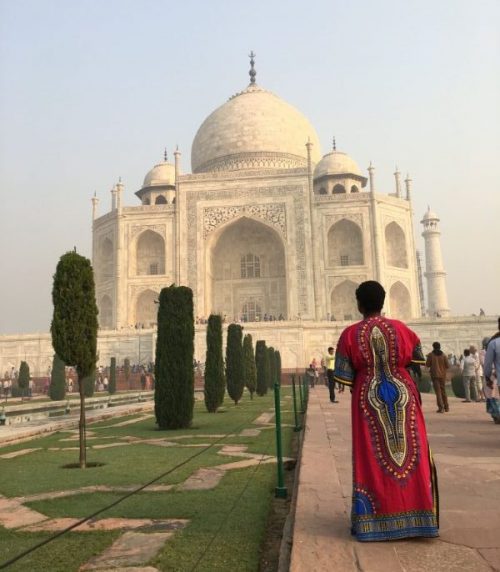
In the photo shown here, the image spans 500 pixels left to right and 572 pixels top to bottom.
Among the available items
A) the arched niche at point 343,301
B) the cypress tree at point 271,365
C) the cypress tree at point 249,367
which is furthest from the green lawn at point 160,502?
the arched niche at point 343,301

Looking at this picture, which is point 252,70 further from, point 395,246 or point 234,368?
point 234,368

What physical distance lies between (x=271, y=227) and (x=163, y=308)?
21691 millimetres

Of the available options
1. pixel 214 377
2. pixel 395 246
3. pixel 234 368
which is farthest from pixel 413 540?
pixel 395 246

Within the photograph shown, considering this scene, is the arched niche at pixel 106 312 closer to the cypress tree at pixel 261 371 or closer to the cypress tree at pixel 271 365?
the cypress tree at pixel 271 365

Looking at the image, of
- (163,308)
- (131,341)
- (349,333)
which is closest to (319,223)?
(131,341)

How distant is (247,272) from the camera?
31.9 metres

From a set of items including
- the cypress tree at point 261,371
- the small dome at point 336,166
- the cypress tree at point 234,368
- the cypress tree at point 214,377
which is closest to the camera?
the cypress tree at point 214,377

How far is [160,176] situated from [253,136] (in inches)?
249

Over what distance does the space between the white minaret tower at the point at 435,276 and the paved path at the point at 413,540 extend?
30516 millimetres

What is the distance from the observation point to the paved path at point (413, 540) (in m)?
1.81

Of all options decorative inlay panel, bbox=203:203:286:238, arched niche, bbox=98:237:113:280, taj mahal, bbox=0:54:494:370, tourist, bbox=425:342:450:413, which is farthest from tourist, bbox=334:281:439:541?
arched niche, bbox=98:237:113:280

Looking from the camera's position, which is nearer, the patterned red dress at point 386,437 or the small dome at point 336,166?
the patterned red dress at point 386,437

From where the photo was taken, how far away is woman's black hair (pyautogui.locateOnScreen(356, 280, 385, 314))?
247 centimetres

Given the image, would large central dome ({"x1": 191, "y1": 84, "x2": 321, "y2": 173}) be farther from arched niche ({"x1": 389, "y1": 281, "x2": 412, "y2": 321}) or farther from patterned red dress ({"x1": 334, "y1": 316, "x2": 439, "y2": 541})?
patterned red dress ({"x1": 334, "y1": 316, "x2": 439, "y2": 541})
